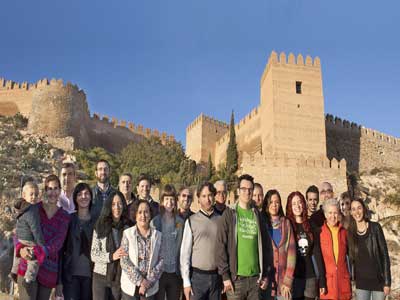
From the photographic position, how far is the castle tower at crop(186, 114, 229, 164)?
118ft

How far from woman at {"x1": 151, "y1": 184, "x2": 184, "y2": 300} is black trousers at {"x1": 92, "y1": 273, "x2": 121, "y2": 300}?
1.73ft

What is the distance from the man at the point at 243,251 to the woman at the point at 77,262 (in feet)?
5.45

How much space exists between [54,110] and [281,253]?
25592mm

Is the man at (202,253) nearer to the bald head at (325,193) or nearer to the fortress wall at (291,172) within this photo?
the bald head at (325,193)

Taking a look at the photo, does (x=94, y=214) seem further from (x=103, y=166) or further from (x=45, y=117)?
(x=45, y=117)

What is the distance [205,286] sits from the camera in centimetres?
514

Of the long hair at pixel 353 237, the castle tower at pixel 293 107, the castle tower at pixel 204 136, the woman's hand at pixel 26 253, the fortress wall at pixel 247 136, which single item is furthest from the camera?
the castle tower at pixel 204 136

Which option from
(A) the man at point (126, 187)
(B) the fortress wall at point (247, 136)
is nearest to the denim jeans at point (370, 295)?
(A) the man at point (126, 187)

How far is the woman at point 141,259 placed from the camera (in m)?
5.06

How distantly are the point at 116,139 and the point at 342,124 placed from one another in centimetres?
1778

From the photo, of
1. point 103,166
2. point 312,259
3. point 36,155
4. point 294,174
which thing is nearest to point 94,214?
point 103,166

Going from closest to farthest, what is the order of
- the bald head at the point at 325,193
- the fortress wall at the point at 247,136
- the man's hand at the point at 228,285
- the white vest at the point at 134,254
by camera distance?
the man's hand at the point at 228,285 < the white vest at the point at 134,254 < the bald head at the point at 325,193 < the fortress wall at the point at 247,136

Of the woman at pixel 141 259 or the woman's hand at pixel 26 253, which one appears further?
the woman at pixel 141 259

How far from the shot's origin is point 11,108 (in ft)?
100
